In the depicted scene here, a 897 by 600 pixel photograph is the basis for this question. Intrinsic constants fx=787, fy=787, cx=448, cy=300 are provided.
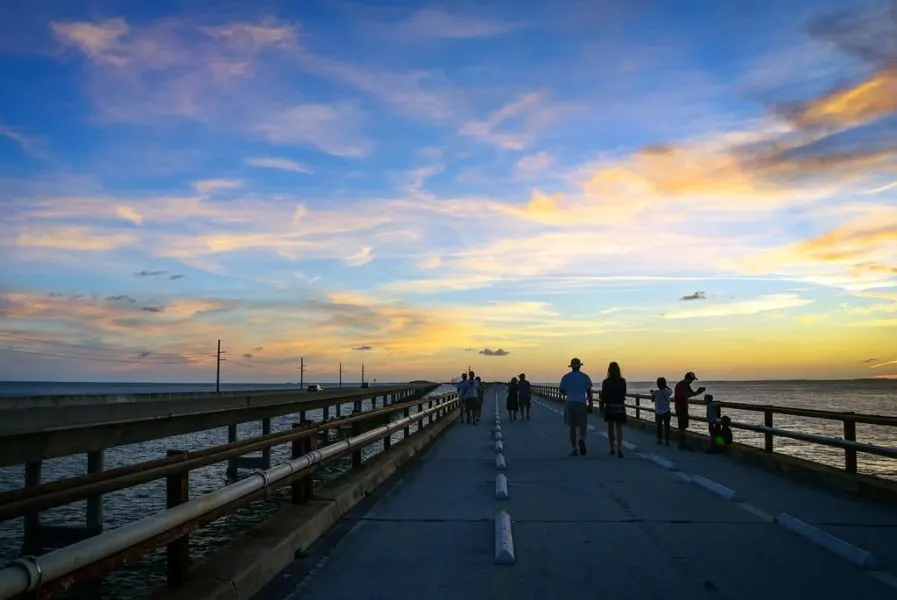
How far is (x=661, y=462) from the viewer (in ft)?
49.8

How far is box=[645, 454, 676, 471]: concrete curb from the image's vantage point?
1435 centimetres

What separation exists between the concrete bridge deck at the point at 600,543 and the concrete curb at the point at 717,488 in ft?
0.41

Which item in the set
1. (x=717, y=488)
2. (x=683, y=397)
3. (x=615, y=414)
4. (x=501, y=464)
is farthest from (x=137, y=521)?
(x=683, y=397)

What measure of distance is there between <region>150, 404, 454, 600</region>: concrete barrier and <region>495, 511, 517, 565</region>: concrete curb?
187 cm

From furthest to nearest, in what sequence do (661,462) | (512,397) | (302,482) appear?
1. (512,397)
2. (661,462)
3. (302,482)

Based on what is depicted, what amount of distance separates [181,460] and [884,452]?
9330 millimetres

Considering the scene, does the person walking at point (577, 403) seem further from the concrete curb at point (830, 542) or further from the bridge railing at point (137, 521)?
the bridge railing at point (137, 521)

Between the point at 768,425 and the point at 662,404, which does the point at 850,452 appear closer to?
the point at 768,425

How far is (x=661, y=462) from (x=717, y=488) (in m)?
3.99

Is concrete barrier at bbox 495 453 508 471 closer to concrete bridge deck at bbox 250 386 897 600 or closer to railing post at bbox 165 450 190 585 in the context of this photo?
concrete bridge deck at bbox 250 386 897 600

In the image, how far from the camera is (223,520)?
1221 cm

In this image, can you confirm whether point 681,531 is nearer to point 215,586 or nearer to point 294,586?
point 294,586

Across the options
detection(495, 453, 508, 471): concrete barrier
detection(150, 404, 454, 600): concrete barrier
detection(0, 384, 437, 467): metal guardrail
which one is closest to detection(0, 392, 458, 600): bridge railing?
detection(150, 404, 454, 600): concrete barrier

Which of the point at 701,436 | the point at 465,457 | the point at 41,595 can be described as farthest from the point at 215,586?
→ the point at 701,436
